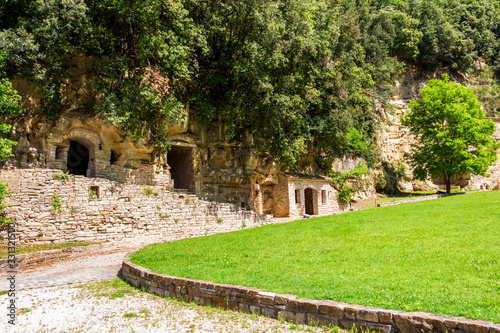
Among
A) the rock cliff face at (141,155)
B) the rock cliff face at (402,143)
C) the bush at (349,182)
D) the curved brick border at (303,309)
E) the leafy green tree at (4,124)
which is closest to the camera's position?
the curved brick border at (303,309)

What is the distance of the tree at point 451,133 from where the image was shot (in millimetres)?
28031

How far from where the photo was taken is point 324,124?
24.9m

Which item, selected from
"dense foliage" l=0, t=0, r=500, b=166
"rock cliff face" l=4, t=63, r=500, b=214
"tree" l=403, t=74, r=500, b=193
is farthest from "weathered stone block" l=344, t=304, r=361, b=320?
"tree" l=403, t=74, r=500, b=193

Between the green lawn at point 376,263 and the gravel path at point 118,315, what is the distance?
760mm

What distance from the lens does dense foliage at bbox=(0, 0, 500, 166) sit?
1519 cm

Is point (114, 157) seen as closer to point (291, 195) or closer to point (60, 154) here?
point (60, 154)

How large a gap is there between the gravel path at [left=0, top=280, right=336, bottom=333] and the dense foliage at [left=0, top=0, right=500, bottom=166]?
31.4ft

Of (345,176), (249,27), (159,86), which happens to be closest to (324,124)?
(345,176)

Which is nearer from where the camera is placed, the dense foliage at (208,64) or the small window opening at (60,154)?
the dense foliage at (208,64)

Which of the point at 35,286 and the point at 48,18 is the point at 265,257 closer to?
the point at 35,286

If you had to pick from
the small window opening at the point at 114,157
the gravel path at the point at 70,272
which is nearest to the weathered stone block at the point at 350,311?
the gravel path at the point at 70,272

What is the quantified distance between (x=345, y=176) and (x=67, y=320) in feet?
79.6

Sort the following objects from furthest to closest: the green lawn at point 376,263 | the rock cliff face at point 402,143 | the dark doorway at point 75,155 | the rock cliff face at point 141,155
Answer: the rock cliff face at point 402,143, the dark doorway at point 75,155, the rock cliff face at point 141,155, the green lawn at point 376,263

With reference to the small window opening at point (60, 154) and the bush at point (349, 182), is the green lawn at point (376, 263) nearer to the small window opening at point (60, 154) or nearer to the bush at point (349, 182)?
the small window opening at point (60, 154)
